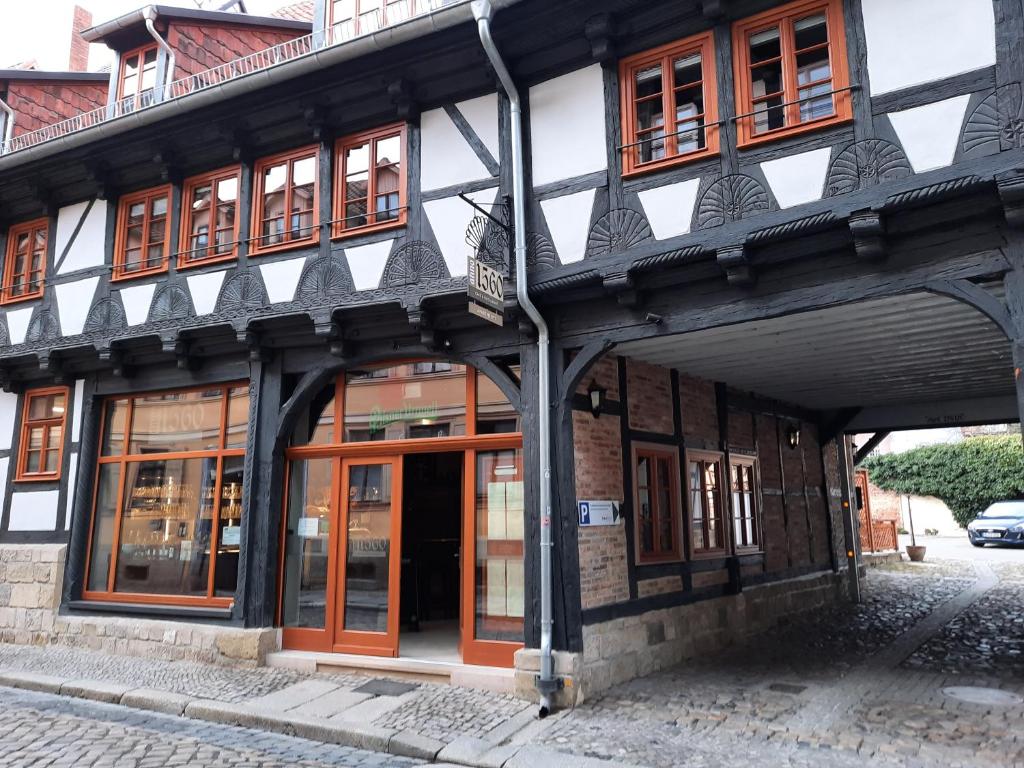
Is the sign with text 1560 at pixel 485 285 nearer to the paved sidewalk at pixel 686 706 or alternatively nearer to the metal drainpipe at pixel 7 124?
the paved sidewalk at pixel 686 706

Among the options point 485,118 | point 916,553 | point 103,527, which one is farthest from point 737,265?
point 916,553

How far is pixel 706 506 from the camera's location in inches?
362

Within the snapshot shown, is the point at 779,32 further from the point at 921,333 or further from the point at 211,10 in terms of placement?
the point at 211,10

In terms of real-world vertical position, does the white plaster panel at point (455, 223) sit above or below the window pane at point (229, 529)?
above

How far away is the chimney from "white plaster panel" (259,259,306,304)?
29.3 feet

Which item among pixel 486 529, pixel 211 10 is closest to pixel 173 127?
pixel 211 10

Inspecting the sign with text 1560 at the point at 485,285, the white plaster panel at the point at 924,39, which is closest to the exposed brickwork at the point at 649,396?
the sign with text 1560 at the point at 485,285

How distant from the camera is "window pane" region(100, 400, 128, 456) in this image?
32.4 ft

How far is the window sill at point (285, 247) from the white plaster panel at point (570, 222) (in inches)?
113

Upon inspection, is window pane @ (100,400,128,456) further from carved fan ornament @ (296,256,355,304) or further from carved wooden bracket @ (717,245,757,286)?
carved wooden bracket @ (717,245,757,286)

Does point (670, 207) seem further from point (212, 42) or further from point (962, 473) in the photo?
point (962, 473)

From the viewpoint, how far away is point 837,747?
17.4 feet

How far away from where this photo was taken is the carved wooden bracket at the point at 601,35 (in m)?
6.85

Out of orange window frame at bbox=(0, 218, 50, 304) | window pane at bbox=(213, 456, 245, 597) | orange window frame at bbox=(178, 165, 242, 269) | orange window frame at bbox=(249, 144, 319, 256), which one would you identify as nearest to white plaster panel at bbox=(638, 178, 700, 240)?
orange window frame at bbox=(249, 144, 319, 256)
